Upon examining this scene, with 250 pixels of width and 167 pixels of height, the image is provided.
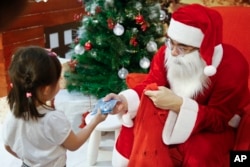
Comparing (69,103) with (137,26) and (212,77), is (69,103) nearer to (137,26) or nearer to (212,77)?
(137,26)

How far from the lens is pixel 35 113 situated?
4.19 feet

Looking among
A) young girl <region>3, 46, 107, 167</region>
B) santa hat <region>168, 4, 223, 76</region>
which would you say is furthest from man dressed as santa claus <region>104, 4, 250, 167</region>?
young girl <region>3, 46, 107, 167</region>

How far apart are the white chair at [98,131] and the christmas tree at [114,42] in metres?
0.36

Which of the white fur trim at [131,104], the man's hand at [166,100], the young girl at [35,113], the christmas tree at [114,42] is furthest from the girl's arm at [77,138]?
the christmas tree at [114,42]

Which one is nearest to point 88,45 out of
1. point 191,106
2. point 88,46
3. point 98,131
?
point 88,46

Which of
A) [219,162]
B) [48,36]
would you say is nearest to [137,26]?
[219,162]

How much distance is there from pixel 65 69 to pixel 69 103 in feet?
0.95

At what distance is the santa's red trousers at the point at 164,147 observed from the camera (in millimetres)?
1367

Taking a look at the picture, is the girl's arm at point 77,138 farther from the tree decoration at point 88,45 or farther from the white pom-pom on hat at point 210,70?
the tree decoration at point 88,45

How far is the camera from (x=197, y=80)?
1493mm

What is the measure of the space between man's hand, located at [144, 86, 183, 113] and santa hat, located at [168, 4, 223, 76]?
164 millimetres

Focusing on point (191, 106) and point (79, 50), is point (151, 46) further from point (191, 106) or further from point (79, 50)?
point (191, 106)

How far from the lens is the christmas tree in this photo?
89.1 inches

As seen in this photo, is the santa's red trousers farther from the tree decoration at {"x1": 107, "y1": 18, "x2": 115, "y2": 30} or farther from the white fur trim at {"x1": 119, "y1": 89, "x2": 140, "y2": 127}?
the tree decoration at {"x1": 107, "y1": 18, "x2": 115, "y2": 30}
